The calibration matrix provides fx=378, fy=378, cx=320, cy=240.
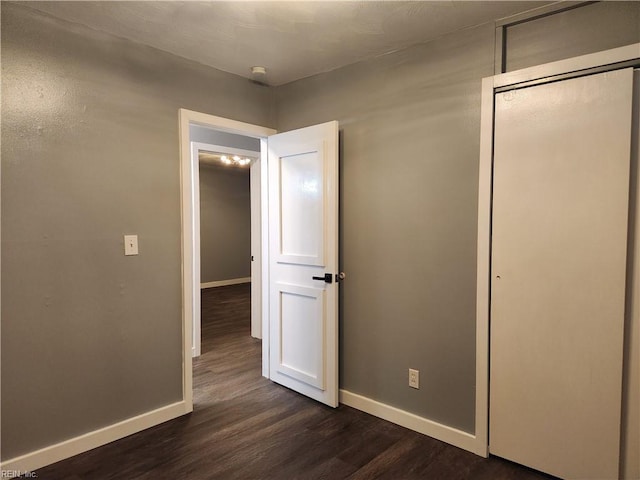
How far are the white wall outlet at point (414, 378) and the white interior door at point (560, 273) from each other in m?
0.46

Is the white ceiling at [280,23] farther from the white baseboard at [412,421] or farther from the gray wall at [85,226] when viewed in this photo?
the white baseboard at [412,421]

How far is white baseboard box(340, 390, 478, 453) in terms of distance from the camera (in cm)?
224

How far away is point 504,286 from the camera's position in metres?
2.08

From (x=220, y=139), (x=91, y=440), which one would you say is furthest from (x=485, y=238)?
(x=220, y=139)

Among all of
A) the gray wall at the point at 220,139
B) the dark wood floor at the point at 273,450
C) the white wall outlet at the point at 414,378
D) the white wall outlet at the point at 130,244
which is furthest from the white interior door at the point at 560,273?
the gray wall at the point at 220,139

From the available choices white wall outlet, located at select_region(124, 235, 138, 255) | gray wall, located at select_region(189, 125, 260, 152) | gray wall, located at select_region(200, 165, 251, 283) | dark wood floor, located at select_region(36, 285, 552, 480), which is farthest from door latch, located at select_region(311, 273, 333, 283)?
gray wall, located at select_region(200, 165, 251, 283)

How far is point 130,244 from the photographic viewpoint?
7.85ft

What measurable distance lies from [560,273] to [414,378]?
1.09 m

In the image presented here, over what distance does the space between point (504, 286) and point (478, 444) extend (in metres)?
0.93

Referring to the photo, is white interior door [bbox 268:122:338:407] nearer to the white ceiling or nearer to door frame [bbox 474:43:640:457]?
the white ceiling

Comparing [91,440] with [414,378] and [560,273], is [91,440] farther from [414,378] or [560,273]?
[560,273]

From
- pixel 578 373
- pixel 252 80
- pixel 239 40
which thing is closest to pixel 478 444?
pixel 578 373

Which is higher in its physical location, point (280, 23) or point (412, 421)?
point (280, 23)

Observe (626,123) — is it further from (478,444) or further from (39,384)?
(39,384)
